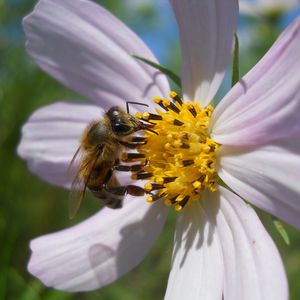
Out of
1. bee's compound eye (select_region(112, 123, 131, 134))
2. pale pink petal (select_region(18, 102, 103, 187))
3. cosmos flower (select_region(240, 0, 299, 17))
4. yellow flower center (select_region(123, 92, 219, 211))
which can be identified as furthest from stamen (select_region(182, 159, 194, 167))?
cosmos flower (select_region(240, 0, 299, 17))

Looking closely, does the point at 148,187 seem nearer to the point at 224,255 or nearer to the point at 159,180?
the point at 159,180

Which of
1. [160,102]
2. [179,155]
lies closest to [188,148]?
[179,155]

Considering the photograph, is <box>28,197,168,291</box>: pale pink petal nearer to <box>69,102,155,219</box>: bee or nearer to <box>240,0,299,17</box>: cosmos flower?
<box>69,102,155,219</box>: bee

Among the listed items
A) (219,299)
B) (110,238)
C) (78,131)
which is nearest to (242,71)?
(78,131)

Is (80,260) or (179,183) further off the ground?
(179,183)

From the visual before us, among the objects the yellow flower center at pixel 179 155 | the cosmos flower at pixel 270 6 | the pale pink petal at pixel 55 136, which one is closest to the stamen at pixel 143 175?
the yellow flower center at pixel 179 155

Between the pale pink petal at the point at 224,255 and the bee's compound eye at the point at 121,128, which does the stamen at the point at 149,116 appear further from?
the pale pink petal at the point at 224,255

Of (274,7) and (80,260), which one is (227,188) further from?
(274,7)
